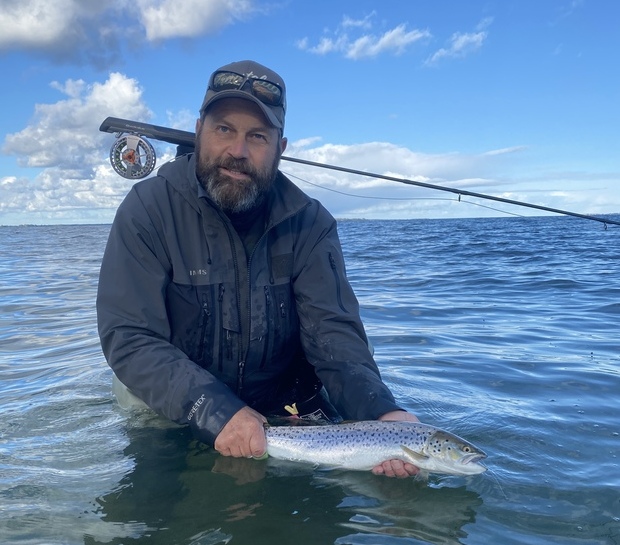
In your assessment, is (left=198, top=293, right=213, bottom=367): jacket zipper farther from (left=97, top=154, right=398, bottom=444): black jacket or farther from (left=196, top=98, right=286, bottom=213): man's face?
(left=196, top=98, right=286, bottom=213): man's face

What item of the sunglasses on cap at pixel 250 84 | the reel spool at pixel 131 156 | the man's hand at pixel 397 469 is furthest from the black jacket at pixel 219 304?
the reel spool at pixel 131 156

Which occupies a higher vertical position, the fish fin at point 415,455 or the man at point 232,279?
the man at point 232,279

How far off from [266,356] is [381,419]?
109 cm

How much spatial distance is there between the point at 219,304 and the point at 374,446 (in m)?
1.52

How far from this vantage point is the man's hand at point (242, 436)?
3.94m

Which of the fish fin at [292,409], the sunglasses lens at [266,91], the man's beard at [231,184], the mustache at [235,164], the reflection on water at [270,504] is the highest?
the sunglasses lens at [266,91]

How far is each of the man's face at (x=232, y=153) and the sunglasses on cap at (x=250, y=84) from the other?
0.13 m

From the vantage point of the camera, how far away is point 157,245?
15.1ft

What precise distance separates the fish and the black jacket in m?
0.25

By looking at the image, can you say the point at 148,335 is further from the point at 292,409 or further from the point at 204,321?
the point at 292,409

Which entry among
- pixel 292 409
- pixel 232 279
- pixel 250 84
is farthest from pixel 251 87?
pixel 292 409

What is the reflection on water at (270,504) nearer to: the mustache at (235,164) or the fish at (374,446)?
the fish at (374,446)

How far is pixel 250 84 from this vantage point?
463cm

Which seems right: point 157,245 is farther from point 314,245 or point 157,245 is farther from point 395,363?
point 395,363
